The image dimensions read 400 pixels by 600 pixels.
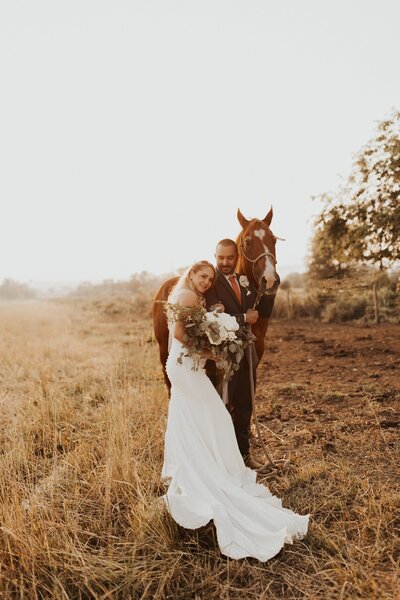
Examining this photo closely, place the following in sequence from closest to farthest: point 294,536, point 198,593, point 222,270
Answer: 1. point 198,593
2. point 294,536
3. point 222,270

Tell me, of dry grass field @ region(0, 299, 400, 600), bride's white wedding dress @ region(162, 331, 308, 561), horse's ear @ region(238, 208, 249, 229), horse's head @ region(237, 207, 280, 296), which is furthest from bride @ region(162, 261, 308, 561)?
horse's ear @ region(238, 208, 249, 229)

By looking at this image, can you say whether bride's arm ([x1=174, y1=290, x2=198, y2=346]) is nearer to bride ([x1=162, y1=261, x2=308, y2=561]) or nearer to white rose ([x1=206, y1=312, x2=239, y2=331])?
bride ([x1=162, y1=261, x2=308, y2=561])

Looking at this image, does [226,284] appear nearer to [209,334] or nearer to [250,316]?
[250,316]

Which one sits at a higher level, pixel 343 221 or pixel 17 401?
pixel 343 221

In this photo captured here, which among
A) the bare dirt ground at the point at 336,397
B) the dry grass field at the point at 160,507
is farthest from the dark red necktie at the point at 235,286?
the bare dirt ground at the point at 336,397

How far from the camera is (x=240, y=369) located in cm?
473

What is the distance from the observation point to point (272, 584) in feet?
9.92

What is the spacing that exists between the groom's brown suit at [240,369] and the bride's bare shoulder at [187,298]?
539 mm

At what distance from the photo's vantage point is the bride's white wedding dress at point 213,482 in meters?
3.29

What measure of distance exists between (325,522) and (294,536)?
1.23ft

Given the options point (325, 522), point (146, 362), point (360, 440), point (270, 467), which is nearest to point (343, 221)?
point (146, 362)

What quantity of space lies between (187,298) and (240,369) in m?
1.26

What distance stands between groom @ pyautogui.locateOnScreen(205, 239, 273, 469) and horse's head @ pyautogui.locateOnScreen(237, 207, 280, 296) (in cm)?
17

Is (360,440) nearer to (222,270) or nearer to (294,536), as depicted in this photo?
(294,536)
